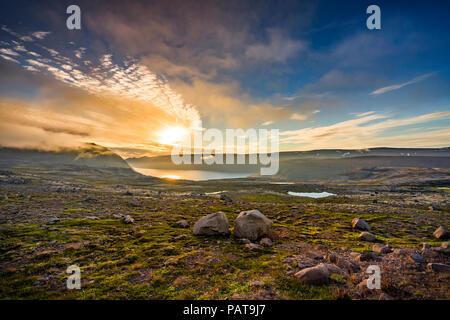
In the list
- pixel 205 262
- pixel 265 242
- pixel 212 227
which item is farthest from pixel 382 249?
pixel 212 227

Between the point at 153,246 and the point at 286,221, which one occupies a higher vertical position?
the point at 153,246

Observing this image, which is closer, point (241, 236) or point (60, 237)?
point (60, 237)

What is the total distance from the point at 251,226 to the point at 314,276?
321 inches

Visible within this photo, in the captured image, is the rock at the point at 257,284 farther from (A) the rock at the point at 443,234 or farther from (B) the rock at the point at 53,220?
(B) the rock at the point at 53,220

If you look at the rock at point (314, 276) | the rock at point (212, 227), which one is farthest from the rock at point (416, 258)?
the rock at point (212, 227)

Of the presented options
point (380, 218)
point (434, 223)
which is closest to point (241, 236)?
point (380, 218)

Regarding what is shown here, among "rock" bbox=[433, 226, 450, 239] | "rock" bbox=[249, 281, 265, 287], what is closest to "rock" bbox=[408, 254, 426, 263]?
"rock" bbox=[249, 281, 265, 287]

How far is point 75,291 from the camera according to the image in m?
9.04

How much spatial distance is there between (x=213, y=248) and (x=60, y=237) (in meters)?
13.6

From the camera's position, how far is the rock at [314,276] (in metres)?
9.62

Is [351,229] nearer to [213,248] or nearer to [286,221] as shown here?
[286,221]

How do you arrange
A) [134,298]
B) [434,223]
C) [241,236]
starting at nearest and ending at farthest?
[134,298], [241,236], [434,223]

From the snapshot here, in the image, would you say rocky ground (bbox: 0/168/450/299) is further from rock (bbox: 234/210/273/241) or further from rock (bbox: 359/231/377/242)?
rock (bbox: 359/231/377/242)
